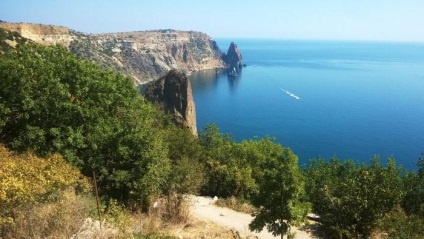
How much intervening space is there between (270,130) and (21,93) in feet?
291

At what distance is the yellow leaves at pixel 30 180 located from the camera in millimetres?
14484

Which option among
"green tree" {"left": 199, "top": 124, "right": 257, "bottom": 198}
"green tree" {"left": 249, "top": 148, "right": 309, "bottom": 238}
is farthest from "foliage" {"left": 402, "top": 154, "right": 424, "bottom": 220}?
"green tree" {"left": 249, "top": 148, "right": 309, "bottom": 238}

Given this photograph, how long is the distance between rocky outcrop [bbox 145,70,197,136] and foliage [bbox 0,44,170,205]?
2372 inches

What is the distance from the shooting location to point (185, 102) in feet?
290

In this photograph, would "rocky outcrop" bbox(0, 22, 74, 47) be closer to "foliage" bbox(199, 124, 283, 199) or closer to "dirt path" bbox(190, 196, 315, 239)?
"foliage" bbox(199, 124, 283, 199)

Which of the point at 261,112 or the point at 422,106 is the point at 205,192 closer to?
the point at 261,112

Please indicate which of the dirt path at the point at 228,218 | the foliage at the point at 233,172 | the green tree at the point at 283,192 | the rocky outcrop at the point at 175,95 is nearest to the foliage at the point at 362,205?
the dirt path at the point at 228,218

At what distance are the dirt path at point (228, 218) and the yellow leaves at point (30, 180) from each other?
7648 millimetres

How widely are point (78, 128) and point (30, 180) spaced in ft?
26.5

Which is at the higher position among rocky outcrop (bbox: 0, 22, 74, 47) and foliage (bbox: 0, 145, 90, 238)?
rocky outcrop (bbox: 0, 22, 74, 47)

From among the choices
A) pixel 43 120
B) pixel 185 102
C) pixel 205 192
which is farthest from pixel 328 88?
pixel 43 120

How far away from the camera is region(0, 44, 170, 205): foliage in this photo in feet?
65.9

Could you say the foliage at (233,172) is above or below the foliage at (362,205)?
below

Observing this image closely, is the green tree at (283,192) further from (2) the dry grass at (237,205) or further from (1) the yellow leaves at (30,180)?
(2) the dry grass at (237,205)
